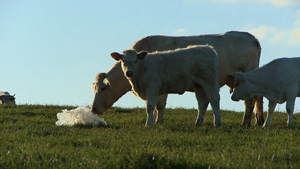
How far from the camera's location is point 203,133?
958 centimetres

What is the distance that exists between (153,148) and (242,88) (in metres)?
5.45

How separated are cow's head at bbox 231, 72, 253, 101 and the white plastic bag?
3500 millimetres

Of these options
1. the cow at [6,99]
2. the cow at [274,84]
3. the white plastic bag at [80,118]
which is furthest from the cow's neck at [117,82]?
the cow at [6,99]

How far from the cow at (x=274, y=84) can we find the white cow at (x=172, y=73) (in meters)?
1.11


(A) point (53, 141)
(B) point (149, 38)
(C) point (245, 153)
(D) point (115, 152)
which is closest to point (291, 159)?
(C) point (245, 153)

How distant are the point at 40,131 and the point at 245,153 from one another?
14.1ft

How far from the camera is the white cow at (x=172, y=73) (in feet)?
35.7

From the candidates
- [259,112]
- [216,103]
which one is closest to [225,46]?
[259,112]

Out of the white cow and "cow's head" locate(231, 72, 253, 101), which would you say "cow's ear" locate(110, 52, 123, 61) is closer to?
the white cow

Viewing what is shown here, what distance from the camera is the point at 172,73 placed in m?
11.1

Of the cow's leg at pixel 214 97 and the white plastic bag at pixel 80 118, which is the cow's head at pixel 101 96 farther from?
the cow's leg at pixel 214 97

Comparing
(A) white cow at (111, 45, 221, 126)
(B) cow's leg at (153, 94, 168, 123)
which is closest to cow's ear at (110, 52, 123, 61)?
(A) white cow at (111, 45, 221, 126)

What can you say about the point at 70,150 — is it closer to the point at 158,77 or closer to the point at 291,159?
the point at 291,159

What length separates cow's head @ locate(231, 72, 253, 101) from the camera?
39.9ft
